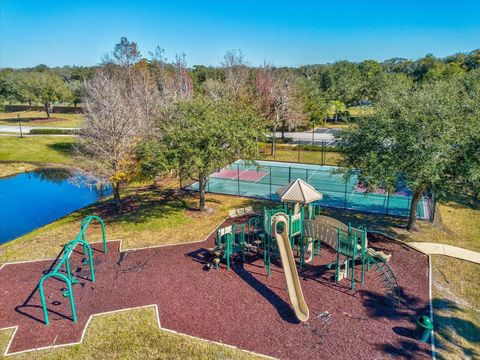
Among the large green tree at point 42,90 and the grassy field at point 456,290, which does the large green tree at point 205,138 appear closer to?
the grassy field at point 456,290

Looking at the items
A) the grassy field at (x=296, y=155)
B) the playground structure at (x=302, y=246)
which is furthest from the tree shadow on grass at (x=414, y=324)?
the grassy field at (x=296, y=155)

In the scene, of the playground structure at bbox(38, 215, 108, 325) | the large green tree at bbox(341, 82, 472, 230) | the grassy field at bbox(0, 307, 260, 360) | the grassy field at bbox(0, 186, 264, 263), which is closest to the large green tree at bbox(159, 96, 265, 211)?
the grassy field at bbox(0, 186, 264, 263)

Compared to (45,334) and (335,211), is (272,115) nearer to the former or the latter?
(335,211)

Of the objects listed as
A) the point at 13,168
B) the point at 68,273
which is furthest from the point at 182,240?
the point at 13,168

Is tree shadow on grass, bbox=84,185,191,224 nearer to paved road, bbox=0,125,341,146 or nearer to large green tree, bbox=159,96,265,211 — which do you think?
large green tree, bbox=159,96,265,211

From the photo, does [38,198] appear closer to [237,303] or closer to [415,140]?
[237,303]
